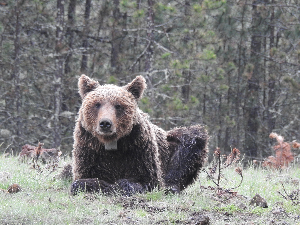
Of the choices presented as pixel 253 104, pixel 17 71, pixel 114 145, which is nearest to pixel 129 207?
pixel 114 145

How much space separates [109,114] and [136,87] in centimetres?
76

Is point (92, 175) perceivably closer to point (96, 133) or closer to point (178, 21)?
point (96, 133)

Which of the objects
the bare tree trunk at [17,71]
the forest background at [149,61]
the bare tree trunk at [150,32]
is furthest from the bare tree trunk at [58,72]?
the bare tree trunk at [150,32]

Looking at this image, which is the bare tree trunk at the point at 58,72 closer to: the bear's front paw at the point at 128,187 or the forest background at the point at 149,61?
the forest background at the point at 149,61

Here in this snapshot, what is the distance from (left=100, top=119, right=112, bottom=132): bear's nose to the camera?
533 cm

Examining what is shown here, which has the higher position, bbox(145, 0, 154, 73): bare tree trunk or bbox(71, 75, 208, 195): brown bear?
bbox(145, 0, 154, 73): bare tree trunk

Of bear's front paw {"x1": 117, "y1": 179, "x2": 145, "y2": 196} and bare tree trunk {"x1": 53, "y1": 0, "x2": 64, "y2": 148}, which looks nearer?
bear's front paw {"x1": 117, "y1": 179, "x2": 145, "y2": 196}

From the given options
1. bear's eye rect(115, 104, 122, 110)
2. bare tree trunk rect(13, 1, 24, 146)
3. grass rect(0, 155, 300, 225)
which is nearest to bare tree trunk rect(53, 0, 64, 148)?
bare tree trunk rect(13, 1, 24, 146)

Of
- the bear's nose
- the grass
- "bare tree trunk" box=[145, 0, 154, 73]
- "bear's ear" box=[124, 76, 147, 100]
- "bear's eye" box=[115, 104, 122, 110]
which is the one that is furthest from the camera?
"bare tree trunk" box=[145, 0, 154, 73]

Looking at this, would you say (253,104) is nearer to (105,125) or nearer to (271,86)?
(271,86)

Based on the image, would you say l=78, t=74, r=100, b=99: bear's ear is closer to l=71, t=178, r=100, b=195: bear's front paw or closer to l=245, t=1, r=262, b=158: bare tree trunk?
l=71, t=178, r=100, b=195: bear's front paw

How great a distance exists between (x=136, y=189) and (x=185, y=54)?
14.1m

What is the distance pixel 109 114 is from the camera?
5465mm

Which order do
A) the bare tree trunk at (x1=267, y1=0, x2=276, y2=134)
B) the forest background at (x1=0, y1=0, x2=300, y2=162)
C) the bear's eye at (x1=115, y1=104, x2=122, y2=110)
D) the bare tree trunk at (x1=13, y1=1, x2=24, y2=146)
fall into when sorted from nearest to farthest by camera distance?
1. the bear's eye at (x1=115, y1=104, x2=122, y2=110)
2. the forest background at (x1=0, y1=0, x2=300, y2=162)
3. the bare tree trunk at (x1=13, y1=1, x2=24, y2=146)
4. the bare tree trunk at (x1=267, y1=0, x2=276, y2=134)
